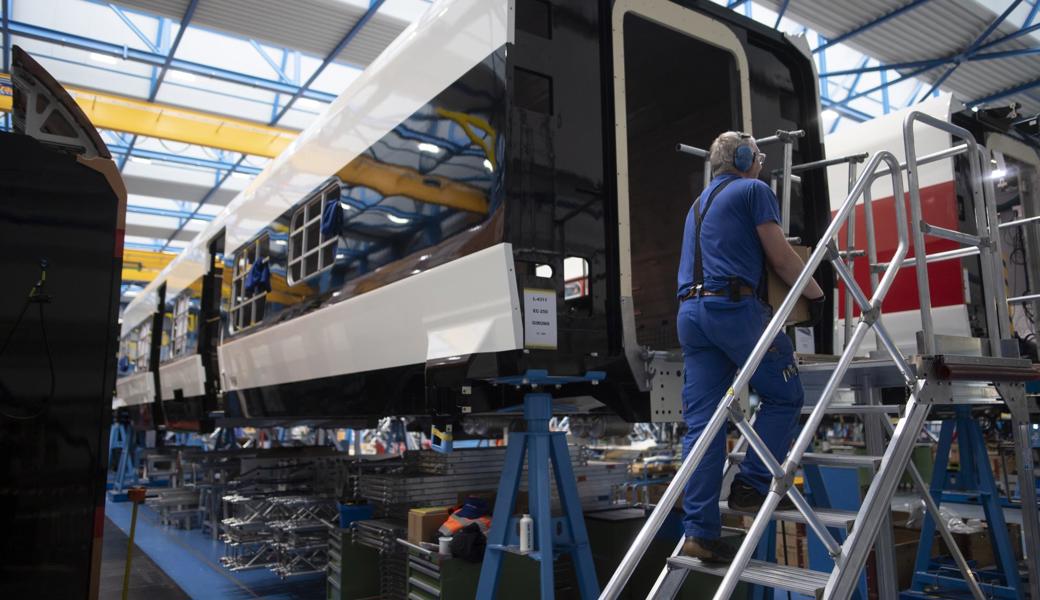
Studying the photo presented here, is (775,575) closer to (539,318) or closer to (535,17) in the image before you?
(539,318)

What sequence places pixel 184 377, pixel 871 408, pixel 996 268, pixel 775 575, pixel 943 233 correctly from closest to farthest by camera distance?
1. pixel 775 575
2. pixel 943 233
3. pixel 871 408
4. pixel 996 268
5. pixel 184 377

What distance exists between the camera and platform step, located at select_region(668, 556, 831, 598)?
8.83 feet

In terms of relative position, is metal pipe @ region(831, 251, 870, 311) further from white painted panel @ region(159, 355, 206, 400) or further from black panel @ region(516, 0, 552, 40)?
white painted panel @ region(159, 355, 206, 400)

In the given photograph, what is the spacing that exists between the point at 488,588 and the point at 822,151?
136 inches

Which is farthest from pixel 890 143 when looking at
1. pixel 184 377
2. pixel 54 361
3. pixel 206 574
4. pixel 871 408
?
pixel 184 377

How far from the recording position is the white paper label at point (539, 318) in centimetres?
333

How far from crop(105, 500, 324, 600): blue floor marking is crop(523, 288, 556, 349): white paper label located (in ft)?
13.6

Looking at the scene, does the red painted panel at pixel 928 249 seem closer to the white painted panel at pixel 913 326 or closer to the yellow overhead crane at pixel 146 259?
the white painted panel at pixel 913 326

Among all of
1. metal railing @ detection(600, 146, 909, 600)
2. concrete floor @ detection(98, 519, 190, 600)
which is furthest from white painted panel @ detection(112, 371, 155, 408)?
metal railing @ detection(600, 146, 909, 600)

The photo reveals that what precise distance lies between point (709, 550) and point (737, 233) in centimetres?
130

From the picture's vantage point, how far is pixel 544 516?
3.57 m

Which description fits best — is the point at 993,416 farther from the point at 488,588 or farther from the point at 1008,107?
the point at 488,588

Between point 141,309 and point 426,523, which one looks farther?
point 141,309

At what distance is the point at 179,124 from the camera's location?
14.0 meters
